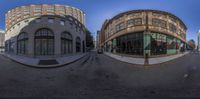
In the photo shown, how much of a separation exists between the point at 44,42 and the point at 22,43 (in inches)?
17.2

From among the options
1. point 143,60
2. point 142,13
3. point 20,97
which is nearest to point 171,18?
point 142,13

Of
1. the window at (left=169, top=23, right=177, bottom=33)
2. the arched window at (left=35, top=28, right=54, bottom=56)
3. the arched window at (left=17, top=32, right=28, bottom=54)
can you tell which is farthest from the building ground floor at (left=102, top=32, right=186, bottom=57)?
the arched window at (left=17, top=32, right=28, bottom=54)

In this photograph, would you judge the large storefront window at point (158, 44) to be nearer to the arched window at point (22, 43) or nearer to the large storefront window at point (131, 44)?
the large storefront window at point (131, 44)

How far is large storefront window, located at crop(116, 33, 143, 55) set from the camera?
312 cm

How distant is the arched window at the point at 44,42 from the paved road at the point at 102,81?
105 centimetres

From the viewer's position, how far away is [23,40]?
9.92ft

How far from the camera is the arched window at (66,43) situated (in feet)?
9.69

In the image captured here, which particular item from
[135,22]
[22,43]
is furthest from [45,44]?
[135,22]

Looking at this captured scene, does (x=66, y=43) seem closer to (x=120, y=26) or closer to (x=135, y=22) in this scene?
(x=120, y=26)

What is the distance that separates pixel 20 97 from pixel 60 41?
170 centimetres

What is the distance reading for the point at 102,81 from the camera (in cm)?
446

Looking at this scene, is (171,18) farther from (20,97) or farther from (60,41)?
(20,97)

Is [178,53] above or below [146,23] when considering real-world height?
below

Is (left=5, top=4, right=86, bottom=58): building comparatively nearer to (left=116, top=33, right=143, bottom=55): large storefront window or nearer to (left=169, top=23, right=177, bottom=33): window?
(left=116, top=33, right=143, bottom=55): large storefront window
